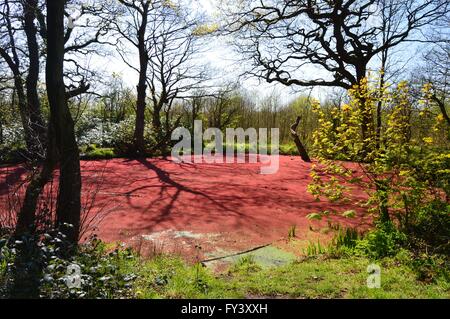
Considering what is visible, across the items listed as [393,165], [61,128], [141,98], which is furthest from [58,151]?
[141,98]

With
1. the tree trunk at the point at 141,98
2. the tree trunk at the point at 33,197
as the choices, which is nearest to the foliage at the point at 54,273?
the tree trunk at the point at 33,197

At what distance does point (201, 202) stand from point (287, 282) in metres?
4.33

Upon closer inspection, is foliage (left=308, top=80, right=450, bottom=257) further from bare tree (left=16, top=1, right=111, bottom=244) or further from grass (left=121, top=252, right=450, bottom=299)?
bare tree (left=16, top=1, right=111, bottom=244)

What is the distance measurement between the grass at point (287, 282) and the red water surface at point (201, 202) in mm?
1356

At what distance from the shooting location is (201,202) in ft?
25.5

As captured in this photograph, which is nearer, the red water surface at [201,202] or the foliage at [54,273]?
the foliage at [54,273]

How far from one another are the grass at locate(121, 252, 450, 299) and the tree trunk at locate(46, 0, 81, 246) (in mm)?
1224

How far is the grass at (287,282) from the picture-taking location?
3.25 meters

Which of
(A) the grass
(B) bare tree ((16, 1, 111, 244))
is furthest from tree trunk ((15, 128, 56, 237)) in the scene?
(A) the grass

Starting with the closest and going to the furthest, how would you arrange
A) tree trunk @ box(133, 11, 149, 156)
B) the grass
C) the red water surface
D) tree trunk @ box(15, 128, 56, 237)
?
the grass < tree trunk @ box(15, 128, 56, 237) < the red water surface < tree trunk @ box(133, 11, 149, 156)

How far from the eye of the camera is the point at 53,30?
14.4ft

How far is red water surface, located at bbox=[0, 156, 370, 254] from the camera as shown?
19.2 ft

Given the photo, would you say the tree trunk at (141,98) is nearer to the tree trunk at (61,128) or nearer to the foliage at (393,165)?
the tree trunk at (61,128)

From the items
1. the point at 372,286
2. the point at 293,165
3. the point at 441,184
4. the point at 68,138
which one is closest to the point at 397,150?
the point at 441,184
